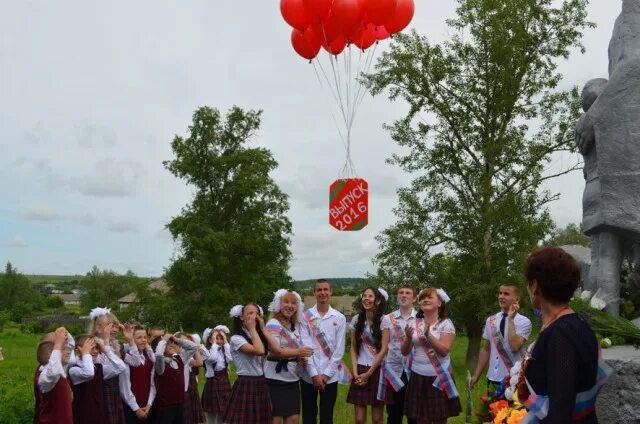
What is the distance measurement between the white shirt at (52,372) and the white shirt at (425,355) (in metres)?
2.91

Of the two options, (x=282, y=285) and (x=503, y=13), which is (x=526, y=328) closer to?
(x=503, y=13)

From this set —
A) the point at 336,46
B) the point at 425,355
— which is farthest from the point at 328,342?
the point at 336,46

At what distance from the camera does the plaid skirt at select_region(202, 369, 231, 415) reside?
28.2ft

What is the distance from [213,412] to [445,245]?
34.4 feet

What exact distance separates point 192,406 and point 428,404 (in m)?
3.32

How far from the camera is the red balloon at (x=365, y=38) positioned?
31.6ft

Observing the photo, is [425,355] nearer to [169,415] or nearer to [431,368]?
[431,368]

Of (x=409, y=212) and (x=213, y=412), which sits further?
(x=409, y=212)

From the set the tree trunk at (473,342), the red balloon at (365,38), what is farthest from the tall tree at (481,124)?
the red balloon at (365,38)

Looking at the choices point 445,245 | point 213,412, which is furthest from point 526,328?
point 445,245

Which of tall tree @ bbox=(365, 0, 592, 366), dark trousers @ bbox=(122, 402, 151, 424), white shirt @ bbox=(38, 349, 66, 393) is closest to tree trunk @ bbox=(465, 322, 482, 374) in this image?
tall tree @ bbox=(365, 0, 592, 366)

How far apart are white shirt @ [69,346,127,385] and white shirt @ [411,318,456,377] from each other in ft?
8.42

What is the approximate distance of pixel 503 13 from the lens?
61.1 ft

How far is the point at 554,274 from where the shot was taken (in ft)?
8.67
